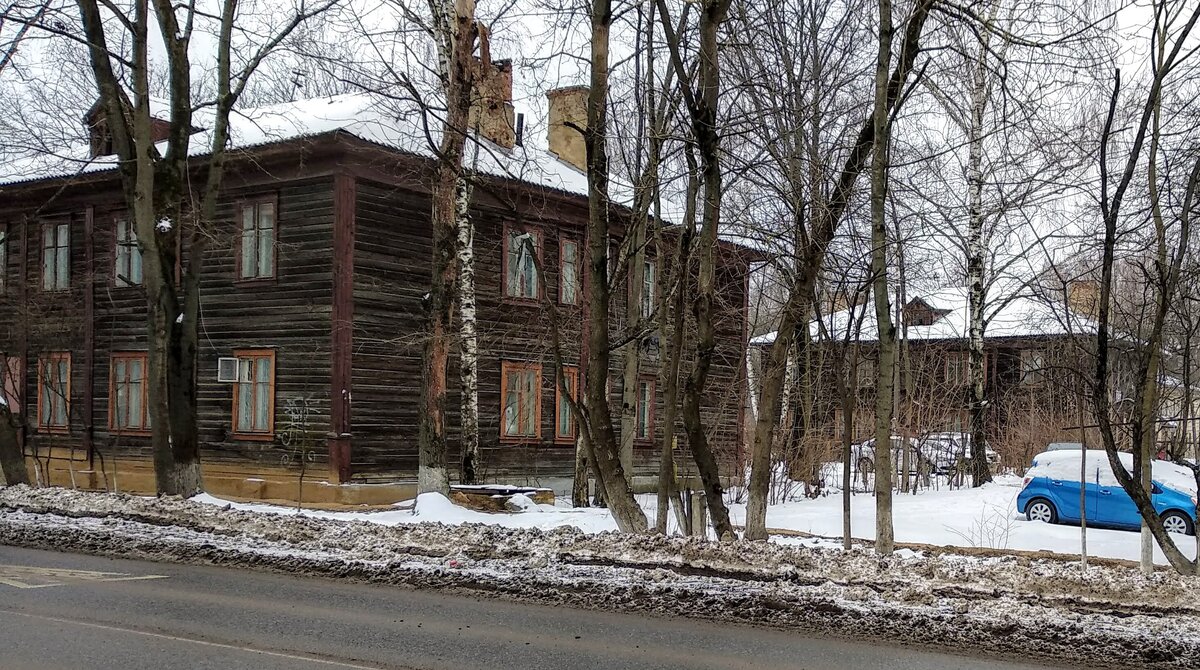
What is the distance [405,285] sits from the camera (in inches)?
898

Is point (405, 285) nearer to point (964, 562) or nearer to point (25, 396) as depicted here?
point (25, 396)

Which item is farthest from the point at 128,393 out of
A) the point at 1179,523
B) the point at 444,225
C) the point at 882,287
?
the point at 1179,523

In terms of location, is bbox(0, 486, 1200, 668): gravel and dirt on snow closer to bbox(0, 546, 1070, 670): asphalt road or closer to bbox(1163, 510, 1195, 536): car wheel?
bbox(0, 546, 1070, 670): asphalt road

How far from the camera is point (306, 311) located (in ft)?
72.7

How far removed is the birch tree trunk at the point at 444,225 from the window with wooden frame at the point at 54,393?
40.2 ft

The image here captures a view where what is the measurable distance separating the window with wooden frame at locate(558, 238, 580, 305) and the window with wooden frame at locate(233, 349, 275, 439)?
22.3ft

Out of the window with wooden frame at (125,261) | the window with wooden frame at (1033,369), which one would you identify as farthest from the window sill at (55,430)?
the window with wooden frame at (1033,369)

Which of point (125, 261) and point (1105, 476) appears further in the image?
point (125, 261)

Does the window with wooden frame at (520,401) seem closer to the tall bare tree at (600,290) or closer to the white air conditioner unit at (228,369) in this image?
the white air conditioner unit at (228,369)

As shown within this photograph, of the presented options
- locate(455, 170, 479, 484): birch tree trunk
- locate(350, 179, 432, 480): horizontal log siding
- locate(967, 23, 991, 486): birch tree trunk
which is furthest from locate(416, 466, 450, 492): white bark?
locate(967, 23, 991, 486): birch tree trunk

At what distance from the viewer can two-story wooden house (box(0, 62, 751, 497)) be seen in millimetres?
21688

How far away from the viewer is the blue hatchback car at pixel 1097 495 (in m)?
19.9

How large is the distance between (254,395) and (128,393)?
→ 4.20 m

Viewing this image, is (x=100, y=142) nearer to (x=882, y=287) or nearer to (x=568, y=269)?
(x=568, y=269)
